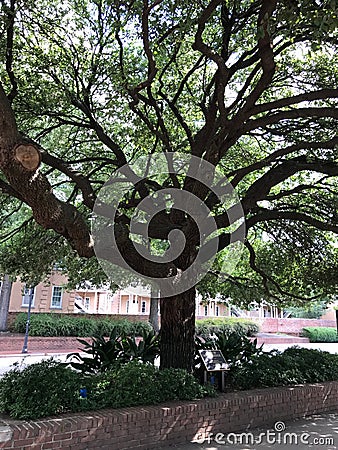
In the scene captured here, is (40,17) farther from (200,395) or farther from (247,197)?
(200,395)

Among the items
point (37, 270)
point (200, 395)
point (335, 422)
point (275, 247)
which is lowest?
point (335, 422)

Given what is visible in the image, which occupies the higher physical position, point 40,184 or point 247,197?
point 247,197

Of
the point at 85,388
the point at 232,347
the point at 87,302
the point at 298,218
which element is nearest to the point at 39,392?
the point at 85,388

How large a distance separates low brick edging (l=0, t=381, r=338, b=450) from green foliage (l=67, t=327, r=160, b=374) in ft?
6.36

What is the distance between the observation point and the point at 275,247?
11.2 meters

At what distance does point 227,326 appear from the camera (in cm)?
3169

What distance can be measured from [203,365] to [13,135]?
16.3 ft

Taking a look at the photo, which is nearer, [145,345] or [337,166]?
[337,166]

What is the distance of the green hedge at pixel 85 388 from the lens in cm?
515

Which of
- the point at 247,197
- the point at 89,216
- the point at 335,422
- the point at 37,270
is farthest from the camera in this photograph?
the point at 37,270

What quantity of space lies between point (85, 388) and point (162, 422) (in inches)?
45.5

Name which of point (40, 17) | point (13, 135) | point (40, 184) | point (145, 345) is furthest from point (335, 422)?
point (40, 17)

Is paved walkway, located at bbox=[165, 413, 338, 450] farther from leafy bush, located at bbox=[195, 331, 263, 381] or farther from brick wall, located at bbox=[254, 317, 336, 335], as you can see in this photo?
brick wall, located at bbox=[254, 317, 336, 335]

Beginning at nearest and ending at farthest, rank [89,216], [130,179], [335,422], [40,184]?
[40,184] → [335,422] → [130,179] → [89,216]
